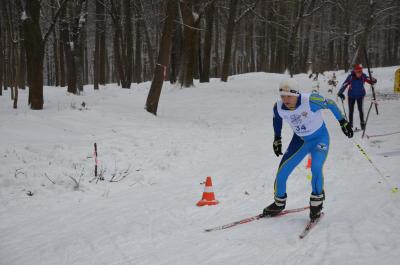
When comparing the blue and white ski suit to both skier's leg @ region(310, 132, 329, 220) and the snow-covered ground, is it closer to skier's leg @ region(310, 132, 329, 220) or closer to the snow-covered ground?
skier's leg @ region(310, 132, 329, 220)

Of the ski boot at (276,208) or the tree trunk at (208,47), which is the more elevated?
the tree trunk at (208,47)

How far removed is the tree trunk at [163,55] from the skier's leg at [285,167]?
374 inches

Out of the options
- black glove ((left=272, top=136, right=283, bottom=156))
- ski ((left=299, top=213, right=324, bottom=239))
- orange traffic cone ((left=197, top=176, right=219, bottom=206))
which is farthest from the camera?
orange traffic cone ((left=197, top=176, right=219, bottom=206))

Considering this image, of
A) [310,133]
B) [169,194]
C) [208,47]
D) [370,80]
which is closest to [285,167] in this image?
[310,133]

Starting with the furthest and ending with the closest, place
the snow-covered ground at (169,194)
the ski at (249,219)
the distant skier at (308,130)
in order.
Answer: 1. the ski at (249,219)
2. the distant skier at (308,130)
3. the snow-covered ground at (169,194)

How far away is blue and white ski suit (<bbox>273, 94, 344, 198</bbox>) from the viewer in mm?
5191

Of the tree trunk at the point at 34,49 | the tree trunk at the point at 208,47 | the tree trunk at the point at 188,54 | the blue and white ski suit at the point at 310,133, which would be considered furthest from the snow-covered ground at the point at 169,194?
the tree trunk at the point at 208,47

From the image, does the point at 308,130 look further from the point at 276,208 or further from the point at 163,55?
the point at 163,55

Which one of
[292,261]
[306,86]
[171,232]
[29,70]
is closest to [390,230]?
[292,261]

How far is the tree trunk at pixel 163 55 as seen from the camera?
13.9 metres

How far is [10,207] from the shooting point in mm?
6609

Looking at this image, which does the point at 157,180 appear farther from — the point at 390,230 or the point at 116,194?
the point at 390,230

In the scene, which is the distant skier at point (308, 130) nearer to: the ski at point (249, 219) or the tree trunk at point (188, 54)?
the ski at point (249, 219)

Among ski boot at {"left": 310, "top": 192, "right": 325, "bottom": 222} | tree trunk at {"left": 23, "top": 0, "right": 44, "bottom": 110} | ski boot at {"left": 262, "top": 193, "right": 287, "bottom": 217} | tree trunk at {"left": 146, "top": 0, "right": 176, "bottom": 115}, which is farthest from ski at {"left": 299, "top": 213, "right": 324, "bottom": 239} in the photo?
tree trunk at {"left": 23, "top": 0, "right": 44, "bottom": 110}
